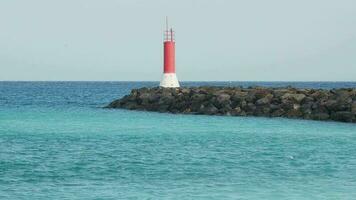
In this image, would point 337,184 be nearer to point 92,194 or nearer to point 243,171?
point 243,171

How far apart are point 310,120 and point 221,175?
17370 mm

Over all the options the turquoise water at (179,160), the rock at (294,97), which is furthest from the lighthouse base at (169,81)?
the turquoise water at (179,160)

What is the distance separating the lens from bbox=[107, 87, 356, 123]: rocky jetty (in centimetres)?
3412

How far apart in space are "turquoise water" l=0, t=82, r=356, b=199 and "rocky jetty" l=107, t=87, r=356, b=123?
235 centimetres

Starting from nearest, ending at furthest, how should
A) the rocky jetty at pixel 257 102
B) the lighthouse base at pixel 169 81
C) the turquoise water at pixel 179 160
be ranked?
the turquoise water at pixel 179 160 < the rocky jetty at pixel 257 102 < the lighthouse base at pixel 169 81

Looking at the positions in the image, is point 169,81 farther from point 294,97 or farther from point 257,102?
point 294,97

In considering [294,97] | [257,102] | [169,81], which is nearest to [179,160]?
[294,97]

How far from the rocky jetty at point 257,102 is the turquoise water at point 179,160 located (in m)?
2.35

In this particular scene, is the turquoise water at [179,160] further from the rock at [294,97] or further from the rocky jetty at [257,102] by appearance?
the rock at [294,97]

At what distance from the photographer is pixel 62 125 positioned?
32.3 meters

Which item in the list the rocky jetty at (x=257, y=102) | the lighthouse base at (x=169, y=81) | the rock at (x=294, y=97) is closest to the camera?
the rocky jetty at (x=257, y=102)

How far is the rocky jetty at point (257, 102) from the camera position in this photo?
112ft

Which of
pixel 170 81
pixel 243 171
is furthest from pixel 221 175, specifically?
pixel 170 81

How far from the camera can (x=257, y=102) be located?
38125mm
